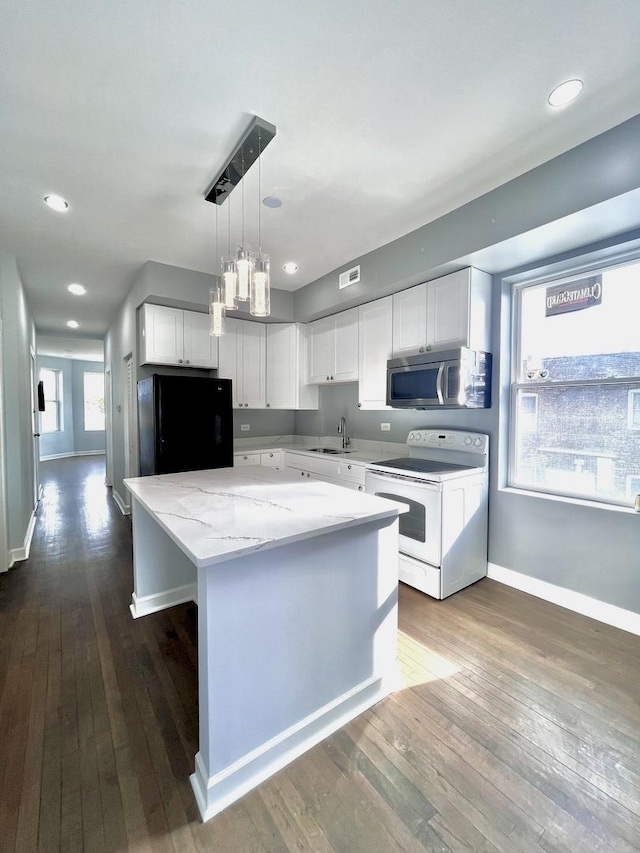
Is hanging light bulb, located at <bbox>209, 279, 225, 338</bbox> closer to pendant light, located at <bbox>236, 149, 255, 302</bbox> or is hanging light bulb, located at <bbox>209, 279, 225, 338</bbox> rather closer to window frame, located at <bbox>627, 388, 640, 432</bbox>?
pendant light, located at <bbox>236, 149, 255, 302</bbox>

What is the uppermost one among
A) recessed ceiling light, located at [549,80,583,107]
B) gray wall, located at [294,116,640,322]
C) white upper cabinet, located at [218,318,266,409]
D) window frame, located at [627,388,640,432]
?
recessed ceiling light, located at [549,80,583,107]

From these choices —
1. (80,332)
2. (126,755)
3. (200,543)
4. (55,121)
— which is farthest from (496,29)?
A: (80,332)

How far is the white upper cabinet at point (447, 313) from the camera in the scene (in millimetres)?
2701

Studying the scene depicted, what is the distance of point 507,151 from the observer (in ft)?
6.40

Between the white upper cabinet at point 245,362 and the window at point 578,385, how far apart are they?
2.73 m

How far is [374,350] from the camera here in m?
3.48

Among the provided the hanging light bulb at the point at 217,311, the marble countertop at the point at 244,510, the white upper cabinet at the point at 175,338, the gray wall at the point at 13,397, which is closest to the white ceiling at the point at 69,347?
the gray wall at the point at 13,397

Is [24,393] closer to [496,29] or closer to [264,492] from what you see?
[264,492]

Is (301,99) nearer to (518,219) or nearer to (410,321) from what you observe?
(518,219)

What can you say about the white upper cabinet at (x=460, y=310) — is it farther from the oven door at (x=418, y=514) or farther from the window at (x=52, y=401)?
the window at (x=52, y=401)

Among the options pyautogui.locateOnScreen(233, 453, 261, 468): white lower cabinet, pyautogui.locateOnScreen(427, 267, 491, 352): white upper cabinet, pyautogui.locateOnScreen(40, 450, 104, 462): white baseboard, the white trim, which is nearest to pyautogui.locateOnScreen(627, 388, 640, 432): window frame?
pyautogui.locateOnScreen(427, 267, 491, 352): white upper cabinet

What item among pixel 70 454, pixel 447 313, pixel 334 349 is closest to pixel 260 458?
pixel 334 349

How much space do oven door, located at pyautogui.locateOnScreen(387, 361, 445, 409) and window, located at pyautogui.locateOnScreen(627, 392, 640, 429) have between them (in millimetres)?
1127

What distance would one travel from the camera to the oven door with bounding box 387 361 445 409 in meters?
2.77
